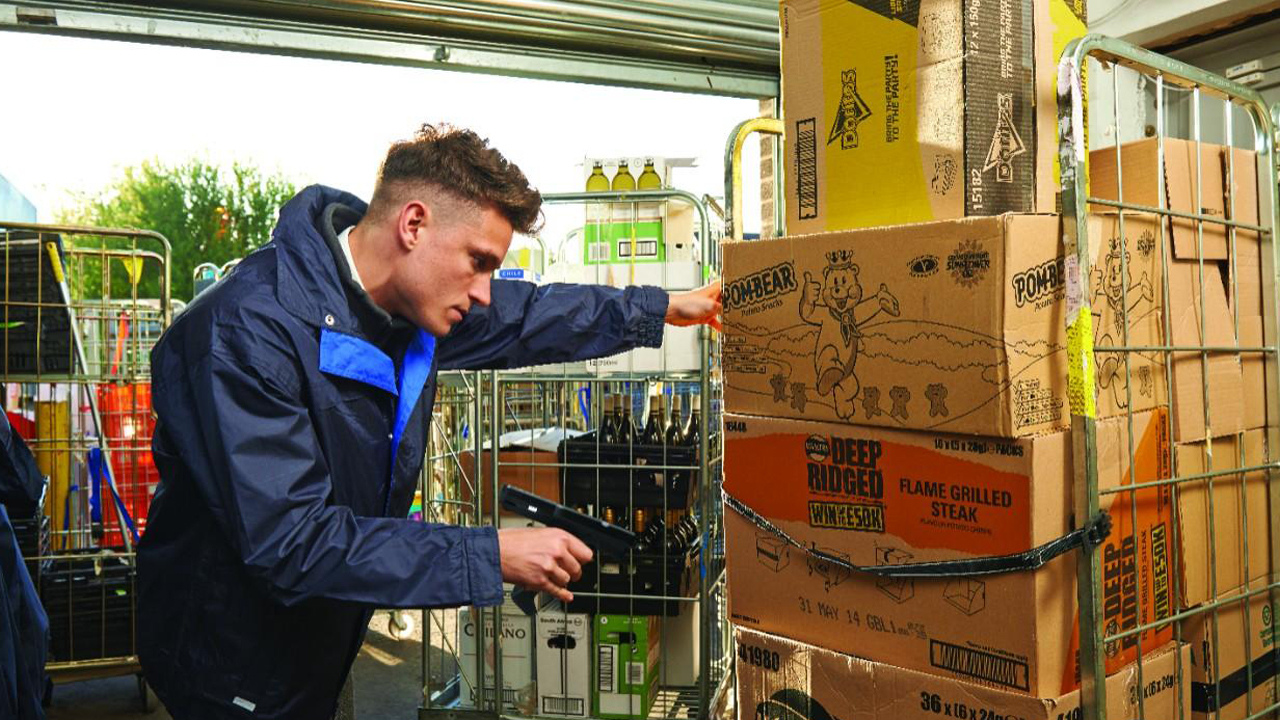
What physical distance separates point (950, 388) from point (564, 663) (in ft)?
7.09

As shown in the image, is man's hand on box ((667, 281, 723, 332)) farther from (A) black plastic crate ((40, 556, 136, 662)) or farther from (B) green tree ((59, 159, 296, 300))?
(B) green tree ((59, 159, 296, 300))

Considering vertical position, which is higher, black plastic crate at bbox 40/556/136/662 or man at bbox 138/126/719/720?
man at bbox 138/126/719/720

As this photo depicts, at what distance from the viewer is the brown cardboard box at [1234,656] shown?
80.8 inches

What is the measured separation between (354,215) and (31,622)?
1306 mm

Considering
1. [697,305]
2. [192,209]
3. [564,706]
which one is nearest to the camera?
[697,305]

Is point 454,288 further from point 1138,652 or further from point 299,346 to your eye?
point 1138,652

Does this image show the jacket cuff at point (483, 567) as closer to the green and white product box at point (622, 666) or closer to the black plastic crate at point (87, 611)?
the green and white product box at point (622, 666)

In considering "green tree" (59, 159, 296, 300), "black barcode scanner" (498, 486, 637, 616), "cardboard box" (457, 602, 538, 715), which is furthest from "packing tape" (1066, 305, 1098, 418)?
"green tree" (59, 159, 296, 300)

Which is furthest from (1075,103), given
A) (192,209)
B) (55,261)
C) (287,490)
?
(192,209)

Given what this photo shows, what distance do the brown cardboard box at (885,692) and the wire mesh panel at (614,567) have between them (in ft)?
3.61

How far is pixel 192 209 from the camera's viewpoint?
22453 millimetres

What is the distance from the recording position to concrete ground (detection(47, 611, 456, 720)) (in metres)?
3.93

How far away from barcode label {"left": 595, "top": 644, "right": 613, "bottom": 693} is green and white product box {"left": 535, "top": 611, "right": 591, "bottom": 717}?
40mm

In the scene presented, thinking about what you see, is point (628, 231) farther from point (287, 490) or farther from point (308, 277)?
point (287, 490)
